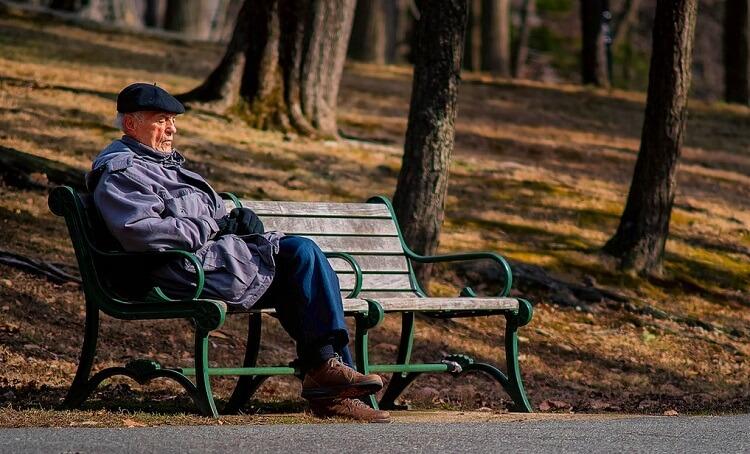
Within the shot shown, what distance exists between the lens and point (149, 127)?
22.2 ft

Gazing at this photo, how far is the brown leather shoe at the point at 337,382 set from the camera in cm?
645

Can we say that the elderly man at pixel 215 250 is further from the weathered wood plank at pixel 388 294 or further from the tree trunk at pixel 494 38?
the tree trunk at pixel 494 38

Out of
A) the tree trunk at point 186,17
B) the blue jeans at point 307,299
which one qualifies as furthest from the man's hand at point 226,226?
the tree trunk at point 186,17

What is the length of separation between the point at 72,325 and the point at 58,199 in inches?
91.1

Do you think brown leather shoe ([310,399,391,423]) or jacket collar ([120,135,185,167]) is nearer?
brown leather shoe ([310,399,391,423])

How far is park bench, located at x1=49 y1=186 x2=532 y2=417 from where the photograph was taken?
6.49 metres

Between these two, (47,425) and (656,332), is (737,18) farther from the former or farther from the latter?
(47,425)

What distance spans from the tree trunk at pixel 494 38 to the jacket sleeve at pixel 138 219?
22.8 m

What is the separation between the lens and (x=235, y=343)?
9.22 meters

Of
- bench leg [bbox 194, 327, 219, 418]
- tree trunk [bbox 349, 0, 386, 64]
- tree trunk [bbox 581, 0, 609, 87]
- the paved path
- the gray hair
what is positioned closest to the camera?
the paved path

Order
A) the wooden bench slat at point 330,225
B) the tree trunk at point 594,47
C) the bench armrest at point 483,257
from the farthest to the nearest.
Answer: the tree trunk at point 594,47, the bench armrest at point 483,257, the wooden bench slat at point 330,225

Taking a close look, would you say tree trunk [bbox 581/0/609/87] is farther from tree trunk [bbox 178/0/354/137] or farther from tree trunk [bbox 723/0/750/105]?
tree trunk [bbox 178/0/354/137]

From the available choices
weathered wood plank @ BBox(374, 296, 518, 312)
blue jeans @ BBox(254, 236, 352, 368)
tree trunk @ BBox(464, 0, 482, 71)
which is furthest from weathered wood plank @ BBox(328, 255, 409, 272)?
tree trunk @ BBox(464, 0, 482, 71)

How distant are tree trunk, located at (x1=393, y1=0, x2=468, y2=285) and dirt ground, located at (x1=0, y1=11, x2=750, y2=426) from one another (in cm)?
73
